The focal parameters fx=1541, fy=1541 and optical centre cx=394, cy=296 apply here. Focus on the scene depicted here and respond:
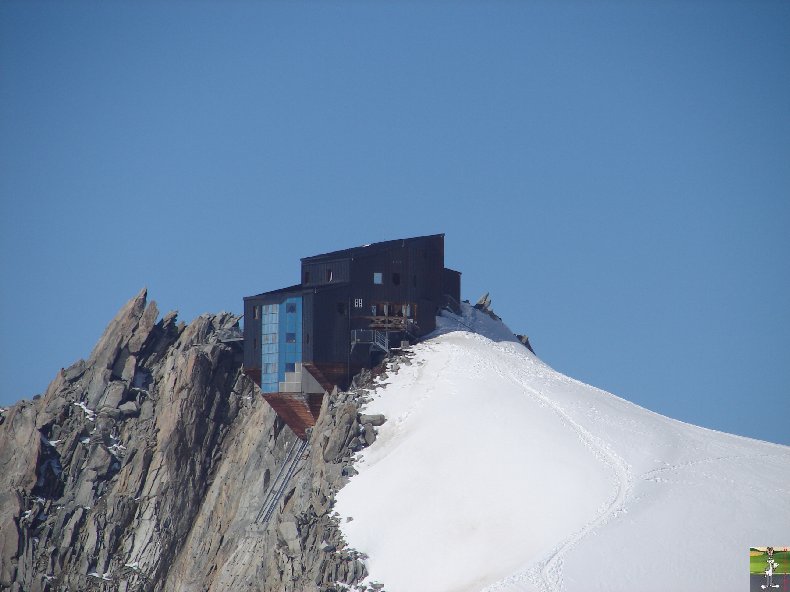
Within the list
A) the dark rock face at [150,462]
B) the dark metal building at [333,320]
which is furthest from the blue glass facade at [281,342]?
the dark rock face at [150,462]

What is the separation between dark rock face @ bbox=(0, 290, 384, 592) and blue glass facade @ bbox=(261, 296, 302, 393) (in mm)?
3901

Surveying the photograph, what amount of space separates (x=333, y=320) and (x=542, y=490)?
21919 millimetres

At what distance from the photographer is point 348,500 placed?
88.2m

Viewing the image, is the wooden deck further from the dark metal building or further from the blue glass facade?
the blue glass facade

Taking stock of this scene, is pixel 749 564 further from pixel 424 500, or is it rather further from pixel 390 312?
pixel 390 312

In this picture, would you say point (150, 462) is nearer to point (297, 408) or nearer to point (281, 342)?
point (297, 408)

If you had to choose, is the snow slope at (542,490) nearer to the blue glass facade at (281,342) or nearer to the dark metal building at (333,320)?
the dark metal building at (333,320)

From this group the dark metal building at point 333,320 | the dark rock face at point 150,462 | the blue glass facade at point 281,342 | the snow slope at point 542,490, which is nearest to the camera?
the snow slope at point 542,490

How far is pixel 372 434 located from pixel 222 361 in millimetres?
18081

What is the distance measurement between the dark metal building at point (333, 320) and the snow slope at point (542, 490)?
125 inches

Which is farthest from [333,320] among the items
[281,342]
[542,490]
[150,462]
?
[542,490]

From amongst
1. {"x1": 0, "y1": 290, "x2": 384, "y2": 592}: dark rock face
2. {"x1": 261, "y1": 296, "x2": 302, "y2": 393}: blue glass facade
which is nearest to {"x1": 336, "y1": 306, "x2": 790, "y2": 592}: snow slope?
{"x1": 0, "y1": 290, "x2": 384, "y2": 592}: dark rock face

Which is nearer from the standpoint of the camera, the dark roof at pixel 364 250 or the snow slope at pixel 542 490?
the snow slope at pixel 542 490

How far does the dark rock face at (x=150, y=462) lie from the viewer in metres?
99.1
